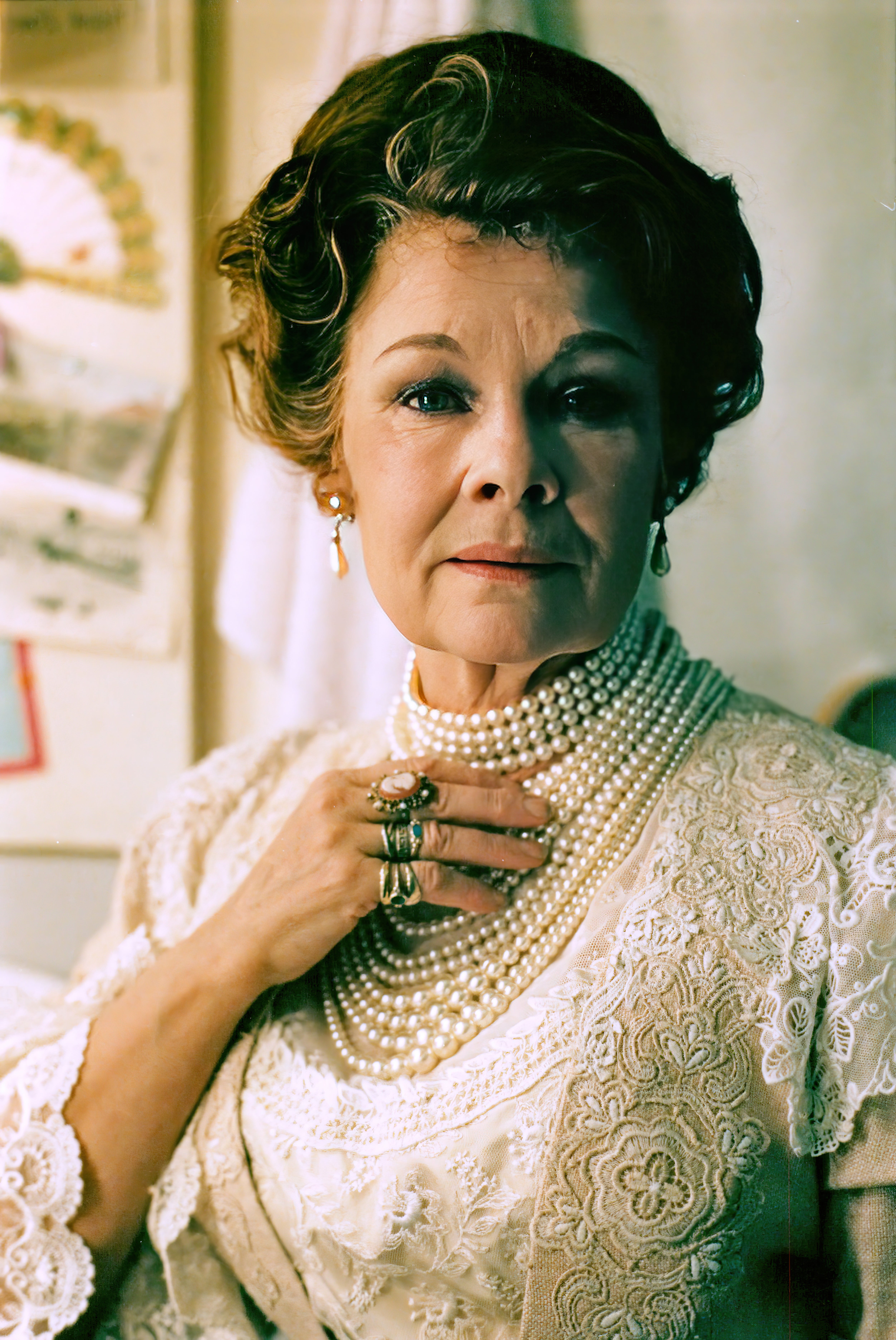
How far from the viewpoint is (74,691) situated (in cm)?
107

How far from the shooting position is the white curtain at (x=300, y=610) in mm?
999

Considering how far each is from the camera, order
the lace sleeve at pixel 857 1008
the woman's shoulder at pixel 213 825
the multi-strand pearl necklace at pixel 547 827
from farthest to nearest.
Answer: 1. the woman's shoulder at pixel 213 825
2. the multi-strand pearl necklace at pixel 547 827
3. the lace sleeve at pixel 857 1008

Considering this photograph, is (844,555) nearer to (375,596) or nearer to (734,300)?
(734,300)

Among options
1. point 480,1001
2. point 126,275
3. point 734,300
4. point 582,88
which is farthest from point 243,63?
point 480,1001

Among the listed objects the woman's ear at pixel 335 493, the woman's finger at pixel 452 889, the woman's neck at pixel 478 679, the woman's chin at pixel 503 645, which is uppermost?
the woman's ear at pixel 335 493

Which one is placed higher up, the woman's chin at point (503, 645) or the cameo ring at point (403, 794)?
the woman's chin at point (503, 645)

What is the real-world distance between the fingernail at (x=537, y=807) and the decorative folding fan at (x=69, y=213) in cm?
64

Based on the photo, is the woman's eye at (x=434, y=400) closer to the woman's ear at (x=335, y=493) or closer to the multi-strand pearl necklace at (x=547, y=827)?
the woman's ear at (x=335, y=493)

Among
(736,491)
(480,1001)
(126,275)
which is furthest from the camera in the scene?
(126,275)

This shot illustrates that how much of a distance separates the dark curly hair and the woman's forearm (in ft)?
1.50

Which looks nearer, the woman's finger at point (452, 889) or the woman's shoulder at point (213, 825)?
the woman's finger at point (452, 889)

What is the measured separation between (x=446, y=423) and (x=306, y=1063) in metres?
0.51

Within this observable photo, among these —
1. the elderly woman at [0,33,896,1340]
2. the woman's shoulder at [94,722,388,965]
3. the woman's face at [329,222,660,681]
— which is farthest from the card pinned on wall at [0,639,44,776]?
the woman's face at [329,222,660,681]

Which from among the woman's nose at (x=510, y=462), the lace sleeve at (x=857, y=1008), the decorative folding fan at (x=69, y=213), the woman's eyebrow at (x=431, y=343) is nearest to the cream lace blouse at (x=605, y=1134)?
the lace sleeve at (x=857, y=1008)
